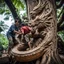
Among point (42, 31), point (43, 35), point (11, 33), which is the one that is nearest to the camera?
point (43, 35)

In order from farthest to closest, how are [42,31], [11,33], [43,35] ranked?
1. [11,33]
2. [42,31]
3. [43,35]

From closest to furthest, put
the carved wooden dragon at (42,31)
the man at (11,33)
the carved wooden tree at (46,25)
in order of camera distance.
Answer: the carved wooden dragon at (42,31) < the carved wooden tree at (46,25) < the man at (11,33)

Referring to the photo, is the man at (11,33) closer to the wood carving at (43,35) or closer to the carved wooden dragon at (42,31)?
the carved wooden dragon at (42,31)

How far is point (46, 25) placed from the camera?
600 cm

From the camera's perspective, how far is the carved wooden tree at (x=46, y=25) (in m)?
5.43

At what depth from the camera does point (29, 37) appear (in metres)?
5.67

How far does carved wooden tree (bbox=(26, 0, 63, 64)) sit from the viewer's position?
17.8 ft

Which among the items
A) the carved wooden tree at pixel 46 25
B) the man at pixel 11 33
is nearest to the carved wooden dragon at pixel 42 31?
the carved wooden tree at pixel 46 25

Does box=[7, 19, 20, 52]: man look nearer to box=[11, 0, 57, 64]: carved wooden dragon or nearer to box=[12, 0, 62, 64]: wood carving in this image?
box=[11, 0, 57, 64]: carved wooden dragon

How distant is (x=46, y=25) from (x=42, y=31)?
0.23 meters

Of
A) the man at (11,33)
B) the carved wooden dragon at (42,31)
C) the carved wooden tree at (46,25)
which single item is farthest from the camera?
the man at (11,33)

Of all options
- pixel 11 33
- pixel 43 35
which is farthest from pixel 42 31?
pixel 11 33

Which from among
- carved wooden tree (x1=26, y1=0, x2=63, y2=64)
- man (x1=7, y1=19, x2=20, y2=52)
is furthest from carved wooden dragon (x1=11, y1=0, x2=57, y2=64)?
man (x1=7, y1=19, x2=20, y2=52)

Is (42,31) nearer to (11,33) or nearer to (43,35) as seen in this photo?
(43,35)
